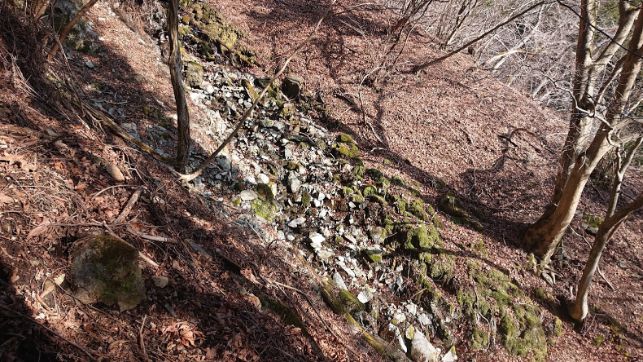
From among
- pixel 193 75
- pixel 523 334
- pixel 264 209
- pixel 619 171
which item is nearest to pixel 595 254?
pixel 619 171

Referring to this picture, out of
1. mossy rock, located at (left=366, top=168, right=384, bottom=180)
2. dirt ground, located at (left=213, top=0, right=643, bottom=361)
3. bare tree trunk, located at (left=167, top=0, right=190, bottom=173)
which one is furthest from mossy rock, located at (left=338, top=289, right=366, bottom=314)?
bare tree trunk, located at (left=167, top=0, right=190, bottom=173)

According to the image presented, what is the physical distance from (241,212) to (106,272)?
3279mm

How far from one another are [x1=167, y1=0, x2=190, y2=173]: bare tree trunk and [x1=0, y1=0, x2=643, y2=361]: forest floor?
0.39 m

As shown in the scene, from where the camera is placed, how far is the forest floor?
2436 millimetres

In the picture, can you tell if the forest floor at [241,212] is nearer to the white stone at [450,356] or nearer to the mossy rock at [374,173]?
the mossy rock at [374,173]

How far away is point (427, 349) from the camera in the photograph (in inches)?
234

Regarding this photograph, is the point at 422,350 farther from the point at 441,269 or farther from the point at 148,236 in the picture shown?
the point at 148,236

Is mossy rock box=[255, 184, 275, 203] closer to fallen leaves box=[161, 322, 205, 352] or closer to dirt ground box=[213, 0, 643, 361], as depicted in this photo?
dirt ground box=[213, 0, 643, 361]

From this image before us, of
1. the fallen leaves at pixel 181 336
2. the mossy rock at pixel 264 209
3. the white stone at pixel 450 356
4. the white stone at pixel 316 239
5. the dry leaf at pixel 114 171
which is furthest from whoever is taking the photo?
the white stone at pixel 316 239

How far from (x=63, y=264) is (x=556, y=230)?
332 inches

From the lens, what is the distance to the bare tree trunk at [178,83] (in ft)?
12.9

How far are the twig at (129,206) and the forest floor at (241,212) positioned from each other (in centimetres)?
6

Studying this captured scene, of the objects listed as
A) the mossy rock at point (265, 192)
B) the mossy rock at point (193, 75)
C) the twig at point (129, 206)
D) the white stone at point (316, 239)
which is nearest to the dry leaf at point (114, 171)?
the twig at point (129, 206)

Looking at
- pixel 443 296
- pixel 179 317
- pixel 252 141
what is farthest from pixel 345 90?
pixel 179 317
